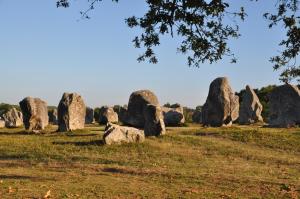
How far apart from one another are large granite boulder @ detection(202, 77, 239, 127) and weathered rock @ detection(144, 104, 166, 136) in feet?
28.3

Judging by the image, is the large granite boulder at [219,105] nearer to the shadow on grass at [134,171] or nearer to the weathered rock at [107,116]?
the weathered rock at [107,116]

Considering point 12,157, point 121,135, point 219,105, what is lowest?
point 12,157

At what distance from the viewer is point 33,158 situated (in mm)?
23391

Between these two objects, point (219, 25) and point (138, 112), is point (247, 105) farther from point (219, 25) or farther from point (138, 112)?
point (219, 25)

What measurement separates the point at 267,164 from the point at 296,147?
501cm

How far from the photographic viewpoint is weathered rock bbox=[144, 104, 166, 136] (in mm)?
31156

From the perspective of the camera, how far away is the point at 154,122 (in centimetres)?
3156

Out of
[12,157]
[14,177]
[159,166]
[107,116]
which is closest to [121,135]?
[12,157]

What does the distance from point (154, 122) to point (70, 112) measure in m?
8.52

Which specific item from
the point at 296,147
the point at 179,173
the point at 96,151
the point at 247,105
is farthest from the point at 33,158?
the point at 247,105

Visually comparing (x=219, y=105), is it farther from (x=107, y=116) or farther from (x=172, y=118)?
(x=107, y=116)

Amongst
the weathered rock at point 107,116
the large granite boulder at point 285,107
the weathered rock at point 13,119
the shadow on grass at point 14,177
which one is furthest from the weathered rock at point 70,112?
the shadow on grass at point 14,177

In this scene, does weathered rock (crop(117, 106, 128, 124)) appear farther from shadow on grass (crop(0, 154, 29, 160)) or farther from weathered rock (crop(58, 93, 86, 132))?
shadow on grass (crop(0, 154, 29, 160))

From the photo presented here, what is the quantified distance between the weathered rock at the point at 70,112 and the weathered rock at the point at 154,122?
7392mm
